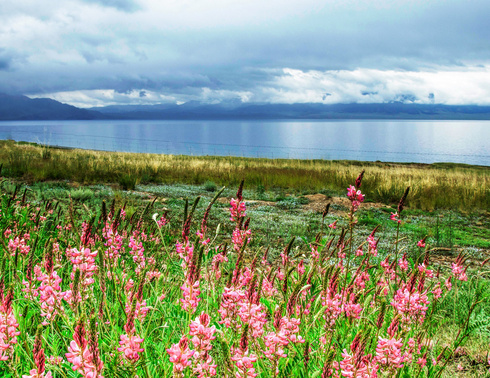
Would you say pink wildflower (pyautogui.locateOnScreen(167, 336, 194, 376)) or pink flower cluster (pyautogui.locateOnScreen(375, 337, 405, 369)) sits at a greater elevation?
pink wildflower (pyautogui.locateOnScreen(167, 336, 194, 376))

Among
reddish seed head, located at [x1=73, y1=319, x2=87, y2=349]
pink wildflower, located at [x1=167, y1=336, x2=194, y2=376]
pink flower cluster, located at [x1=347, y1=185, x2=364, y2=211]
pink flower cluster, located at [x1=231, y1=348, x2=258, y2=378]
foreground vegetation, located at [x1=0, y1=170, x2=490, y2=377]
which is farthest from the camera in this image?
pink flower cluster, located at [x1=347, y1=185, x2=364, y2=211]

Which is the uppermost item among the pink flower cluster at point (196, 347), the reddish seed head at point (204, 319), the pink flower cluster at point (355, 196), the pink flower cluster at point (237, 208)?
the pink flower cluster at point (355, 196)

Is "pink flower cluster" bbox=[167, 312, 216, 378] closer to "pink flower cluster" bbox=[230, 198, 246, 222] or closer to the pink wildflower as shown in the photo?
the pink wildflower

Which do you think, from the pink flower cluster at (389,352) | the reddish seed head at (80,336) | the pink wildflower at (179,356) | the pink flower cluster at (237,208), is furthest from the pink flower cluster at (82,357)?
the pink flower cluster at (237,208)

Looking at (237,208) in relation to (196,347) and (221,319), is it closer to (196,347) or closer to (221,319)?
(221,319)

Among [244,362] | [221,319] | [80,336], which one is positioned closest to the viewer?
[80,336]

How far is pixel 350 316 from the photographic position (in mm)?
2111

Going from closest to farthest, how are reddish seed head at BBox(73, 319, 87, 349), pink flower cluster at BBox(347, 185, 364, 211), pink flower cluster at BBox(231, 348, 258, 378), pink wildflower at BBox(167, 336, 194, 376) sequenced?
reddish seed head at BBox(73, 319, 87, 349) → pink wildflower at BBox(167, 336, 194, 376) → pink flower cluster at BBox(231, 348, 258, 378) → pink flower cluster at BBox(347, 185, 364, 211)

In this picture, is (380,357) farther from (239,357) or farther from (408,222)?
(408,222)

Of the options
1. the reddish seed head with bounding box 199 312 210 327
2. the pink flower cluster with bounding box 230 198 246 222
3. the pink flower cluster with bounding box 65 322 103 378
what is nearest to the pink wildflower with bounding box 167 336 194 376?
the reddish seed head with bounding box 199 312 210 327

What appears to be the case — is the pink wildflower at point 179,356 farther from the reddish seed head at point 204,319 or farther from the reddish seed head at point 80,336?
the reddish seed head at point 80,336

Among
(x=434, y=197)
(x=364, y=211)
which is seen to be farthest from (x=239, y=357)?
(x=434, y=197)

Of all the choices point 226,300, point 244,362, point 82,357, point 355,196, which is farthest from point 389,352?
point 82,357

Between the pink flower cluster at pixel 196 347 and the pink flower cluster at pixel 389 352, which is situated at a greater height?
the pink flower cluster at pixel 196 347
